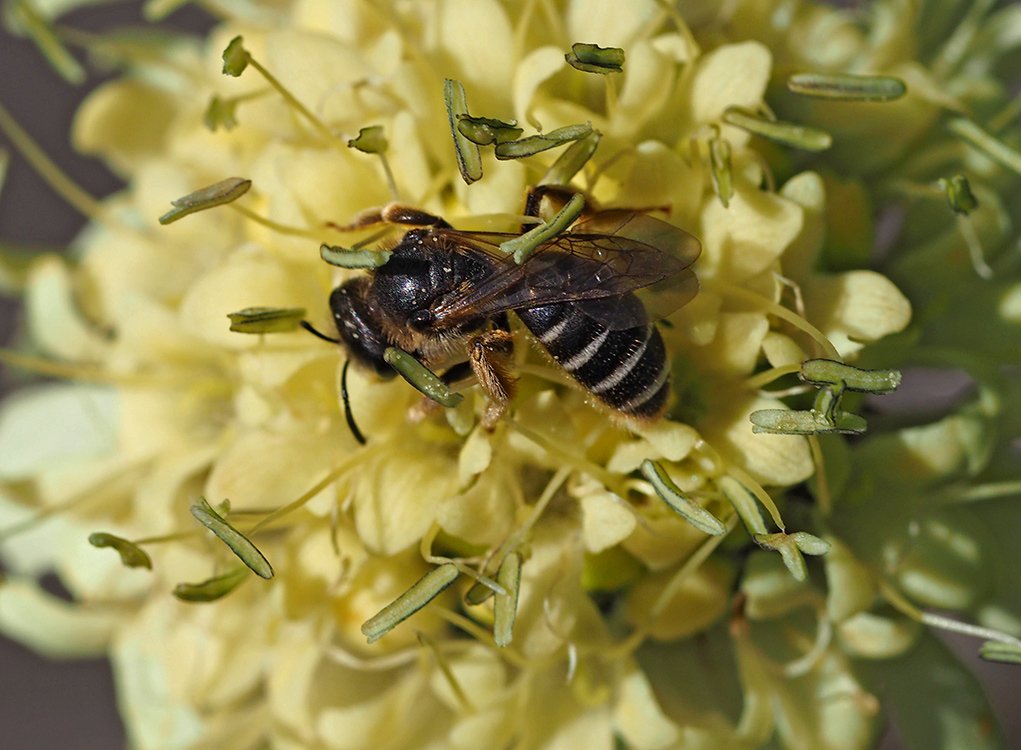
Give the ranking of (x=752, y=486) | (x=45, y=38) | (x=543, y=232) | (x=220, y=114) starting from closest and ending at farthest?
(x=543, y=232) → (x=752, y=486) → (x=220, y=114) → (x=45, y=38)

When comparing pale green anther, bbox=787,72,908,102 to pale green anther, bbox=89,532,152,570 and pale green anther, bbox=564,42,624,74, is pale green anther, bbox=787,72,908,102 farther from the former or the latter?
pale green anther, bbox=89,532,152,570

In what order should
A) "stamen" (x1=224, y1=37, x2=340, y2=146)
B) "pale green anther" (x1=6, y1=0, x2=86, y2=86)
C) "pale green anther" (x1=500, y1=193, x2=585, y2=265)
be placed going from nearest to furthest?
"pale green anther" (x1=500, y1=193, x2=585, y2=265) < "stamen" (x1=224, y1=37, x2=340, y2=146) < "pale green anther" (x1=6, y1=0, x2=86, y2=86)

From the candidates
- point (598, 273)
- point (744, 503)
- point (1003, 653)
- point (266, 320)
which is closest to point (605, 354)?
point (598, 273)

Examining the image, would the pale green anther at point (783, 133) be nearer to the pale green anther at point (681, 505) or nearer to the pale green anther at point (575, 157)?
the pale green anther at point (575, 157)

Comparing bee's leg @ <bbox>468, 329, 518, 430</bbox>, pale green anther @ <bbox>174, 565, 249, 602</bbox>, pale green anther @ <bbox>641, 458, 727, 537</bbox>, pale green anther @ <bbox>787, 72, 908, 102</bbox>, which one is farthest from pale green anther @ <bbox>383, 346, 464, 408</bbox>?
pale green anther @ <bbox>787, 72, 908, 102</bbox>

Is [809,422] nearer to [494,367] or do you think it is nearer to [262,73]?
[494,367]
